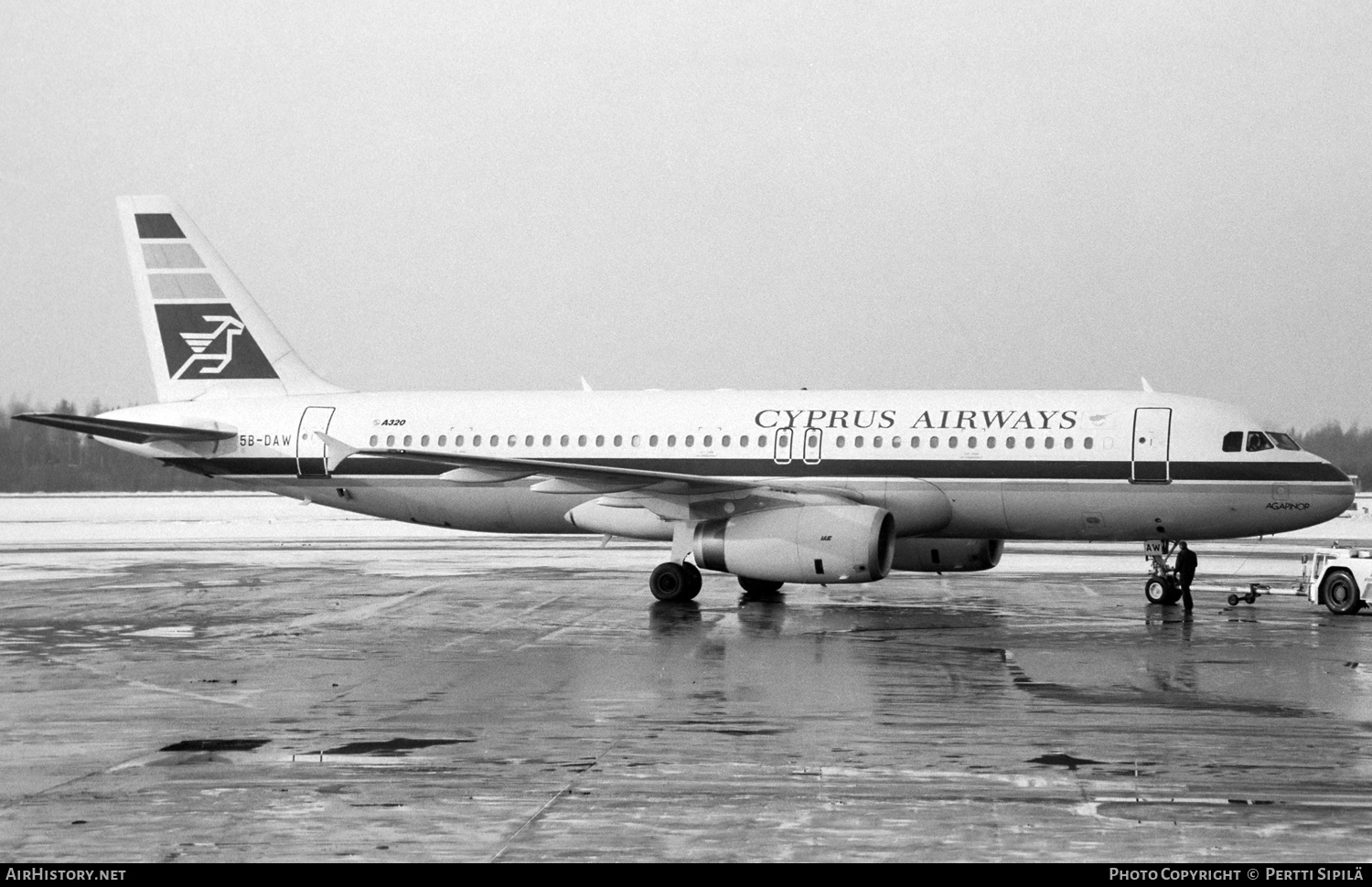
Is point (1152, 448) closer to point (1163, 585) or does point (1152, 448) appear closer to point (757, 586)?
point (1163, 585)

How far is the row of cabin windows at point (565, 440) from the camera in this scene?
24.6 meters

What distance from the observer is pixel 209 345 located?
28250 mm

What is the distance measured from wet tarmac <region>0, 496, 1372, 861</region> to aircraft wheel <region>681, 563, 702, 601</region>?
19.9 inches

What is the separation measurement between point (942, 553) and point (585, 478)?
237 inches

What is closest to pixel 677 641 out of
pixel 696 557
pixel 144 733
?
pixel 696 557

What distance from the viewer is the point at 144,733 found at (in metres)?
11.5

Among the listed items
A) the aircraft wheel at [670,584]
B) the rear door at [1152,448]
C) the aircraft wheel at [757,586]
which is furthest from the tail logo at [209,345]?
the rear door at [1152,448]

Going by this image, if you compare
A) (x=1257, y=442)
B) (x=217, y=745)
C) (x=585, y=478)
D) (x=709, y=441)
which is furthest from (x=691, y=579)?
(x=217, y=745)

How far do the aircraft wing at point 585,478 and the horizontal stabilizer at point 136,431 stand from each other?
4.08 m

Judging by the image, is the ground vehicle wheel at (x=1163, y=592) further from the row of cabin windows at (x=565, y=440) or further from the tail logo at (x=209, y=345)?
the tail logo at (x=209, y=345)

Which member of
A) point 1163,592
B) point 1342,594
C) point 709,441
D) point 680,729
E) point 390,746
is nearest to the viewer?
point 390,746

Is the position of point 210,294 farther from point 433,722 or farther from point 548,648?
point 433,722

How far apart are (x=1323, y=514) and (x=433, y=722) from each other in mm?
15263

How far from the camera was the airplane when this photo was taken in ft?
73.5
